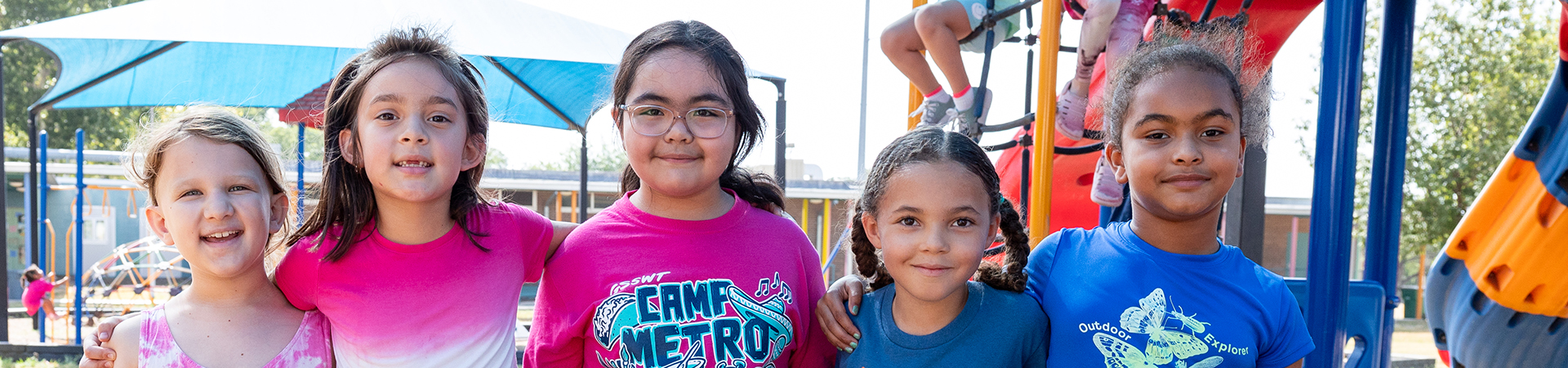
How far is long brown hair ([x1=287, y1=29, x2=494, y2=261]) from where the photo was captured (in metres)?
1.66

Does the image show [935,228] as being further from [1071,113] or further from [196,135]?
[1071,113]

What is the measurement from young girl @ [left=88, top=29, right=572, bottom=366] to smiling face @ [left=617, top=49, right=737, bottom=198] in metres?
0.35

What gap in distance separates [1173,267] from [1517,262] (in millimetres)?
1906

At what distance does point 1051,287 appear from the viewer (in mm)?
1588

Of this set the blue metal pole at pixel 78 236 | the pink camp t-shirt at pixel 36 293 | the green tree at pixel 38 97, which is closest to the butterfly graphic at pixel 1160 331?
the blue metal pole at pixel 78 236

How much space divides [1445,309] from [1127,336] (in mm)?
2109

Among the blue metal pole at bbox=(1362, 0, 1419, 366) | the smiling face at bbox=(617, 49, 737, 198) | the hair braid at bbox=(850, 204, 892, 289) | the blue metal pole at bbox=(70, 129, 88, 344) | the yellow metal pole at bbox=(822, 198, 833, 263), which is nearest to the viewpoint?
the smiling face at bbox=(617, 49, 737, 198)

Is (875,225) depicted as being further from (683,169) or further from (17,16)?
(17,16)

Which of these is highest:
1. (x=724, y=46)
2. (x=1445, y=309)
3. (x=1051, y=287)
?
(x=724, y=46)

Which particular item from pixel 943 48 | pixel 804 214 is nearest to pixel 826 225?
pixel 804 214

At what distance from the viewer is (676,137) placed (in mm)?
1561

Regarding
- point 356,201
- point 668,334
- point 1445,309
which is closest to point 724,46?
point 668,334

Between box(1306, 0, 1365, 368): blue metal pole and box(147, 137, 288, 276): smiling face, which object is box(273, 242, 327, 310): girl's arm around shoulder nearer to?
box(147, 137, 288, 276): smiling face

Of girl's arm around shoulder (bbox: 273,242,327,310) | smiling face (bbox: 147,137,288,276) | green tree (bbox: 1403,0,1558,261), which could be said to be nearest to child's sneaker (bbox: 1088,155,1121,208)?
girl's arm around shoulder (bbox: 273,242,327,310)
